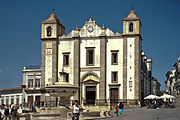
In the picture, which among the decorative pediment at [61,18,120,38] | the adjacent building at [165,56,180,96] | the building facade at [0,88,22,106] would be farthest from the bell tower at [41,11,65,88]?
the adjacent building at [165,56,180,96]

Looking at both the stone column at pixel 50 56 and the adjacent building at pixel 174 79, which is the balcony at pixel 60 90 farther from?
the adjacent building at pixel 174 79

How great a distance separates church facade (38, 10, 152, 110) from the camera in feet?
172

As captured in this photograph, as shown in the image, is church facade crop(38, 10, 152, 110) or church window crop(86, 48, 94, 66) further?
church window crop(86, 48, 94, 66)

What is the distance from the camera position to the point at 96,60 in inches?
2117

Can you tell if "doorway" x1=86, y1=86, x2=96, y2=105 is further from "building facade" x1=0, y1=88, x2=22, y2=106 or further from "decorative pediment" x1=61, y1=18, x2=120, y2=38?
"building facade" x1=0, y1=88, x2=22, y2=106

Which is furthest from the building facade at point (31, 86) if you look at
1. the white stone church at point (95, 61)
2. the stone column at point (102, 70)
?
the stone column at point (102, 70)

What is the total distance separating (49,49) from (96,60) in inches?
287

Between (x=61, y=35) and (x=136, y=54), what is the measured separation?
1245cm

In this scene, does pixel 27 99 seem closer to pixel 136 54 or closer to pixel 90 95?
pixel 90 95

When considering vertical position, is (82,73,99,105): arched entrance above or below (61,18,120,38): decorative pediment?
below

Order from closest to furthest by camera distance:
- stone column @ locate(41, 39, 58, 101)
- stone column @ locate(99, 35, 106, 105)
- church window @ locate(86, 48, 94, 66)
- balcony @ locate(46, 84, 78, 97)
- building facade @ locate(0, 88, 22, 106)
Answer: balcony @ locate(46, 84, 78, 97), stone column @ locate(99, 35, 106, 105), church window @ locate(86, 48, 94, 66), stone column @ locate(41, 39, 58, 101), building facade @ locate(0, 88, 22, 106)

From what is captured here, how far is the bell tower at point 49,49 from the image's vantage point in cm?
5475

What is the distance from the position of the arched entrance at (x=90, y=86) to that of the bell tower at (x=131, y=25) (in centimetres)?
781

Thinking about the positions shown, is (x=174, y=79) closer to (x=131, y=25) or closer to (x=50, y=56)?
(x=131, y=25)
